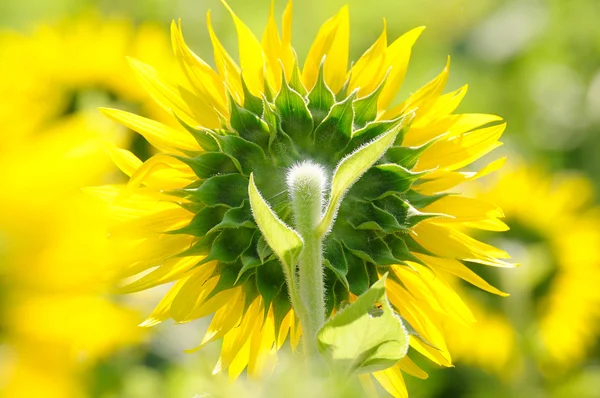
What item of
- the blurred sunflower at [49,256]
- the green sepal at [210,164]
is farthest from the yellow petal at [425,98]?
the blurred sunflower at [49,256]

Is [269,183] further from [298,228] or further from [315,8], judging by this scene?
[315,8]

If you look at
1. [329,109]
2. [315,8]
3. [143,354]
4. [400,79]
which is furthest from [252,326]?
[315,8]

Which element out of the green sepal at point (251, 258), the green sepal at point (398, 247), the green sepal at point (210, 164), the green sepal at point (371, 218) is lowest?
the green sepal at point (398, 247)

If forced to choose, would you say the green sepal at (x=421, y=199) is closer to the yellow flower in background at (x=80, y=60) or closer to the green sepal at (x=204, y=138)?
the green sepal at (x=204, y=138)

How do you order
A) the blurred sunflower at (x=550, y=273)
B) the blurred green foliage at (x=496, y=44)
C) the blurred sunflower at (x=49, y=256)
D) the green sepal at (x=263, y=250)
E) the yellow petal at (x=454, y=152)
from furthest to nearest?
the blurred green foliage at (x=496, y=44) → the blurred sunflower at (x=550, y=273) → the yellow petal at (x=454, y=152) → the green sepal at (x=263, y=250) → the blurred sunflower at (x=49, y=256)

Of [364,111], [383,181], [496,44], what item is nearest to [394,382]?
[383,181]

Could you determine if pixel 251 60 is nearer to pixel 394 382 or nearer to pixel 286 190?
pixel 286 190
